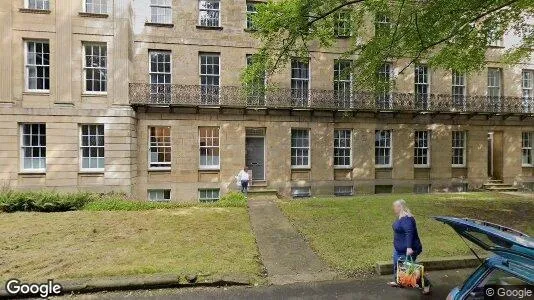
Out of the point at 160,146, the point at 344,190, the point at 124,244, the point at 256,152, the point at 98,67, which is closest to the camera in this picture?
the point at 124,244

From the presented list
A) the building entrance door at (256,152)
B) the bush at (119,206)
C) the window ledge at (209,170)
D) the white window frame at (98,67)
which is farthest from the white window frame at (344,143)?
the white window frame at (98,67)

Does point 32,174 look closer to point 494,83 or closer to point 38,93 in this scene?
point 38,93

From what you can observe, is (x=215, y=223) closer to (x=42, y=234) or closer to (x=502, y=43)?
(x=42, y=234)

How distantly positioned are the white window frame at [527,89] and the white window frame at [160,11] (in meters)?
23.5

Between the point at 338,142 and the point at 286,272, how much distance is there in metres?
13.9

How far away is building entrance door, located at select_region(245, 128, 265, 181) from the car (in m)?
15.5

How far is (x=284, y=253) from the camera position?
7.66 m

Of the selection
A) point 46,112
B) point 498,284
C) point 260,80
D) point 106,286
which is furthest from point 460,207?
point 46,112

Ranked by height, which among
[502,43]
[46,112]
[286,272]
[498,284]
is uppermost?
[502,43]

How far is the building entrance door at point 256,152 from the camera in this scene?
61.5 ft

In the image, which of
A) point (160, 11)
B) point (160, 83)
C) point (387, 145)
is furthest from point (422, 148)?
point (160, 11)

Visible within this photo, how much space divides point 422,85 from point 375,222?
13743 millimetres

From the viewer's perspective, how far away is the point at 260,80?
10836 millimetres

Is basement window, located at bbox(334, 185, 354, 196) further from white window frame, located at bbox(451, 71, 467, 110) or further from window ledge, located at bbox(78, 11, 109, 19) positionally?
window ledge, located at bbox(78, 11, 109, 19)
